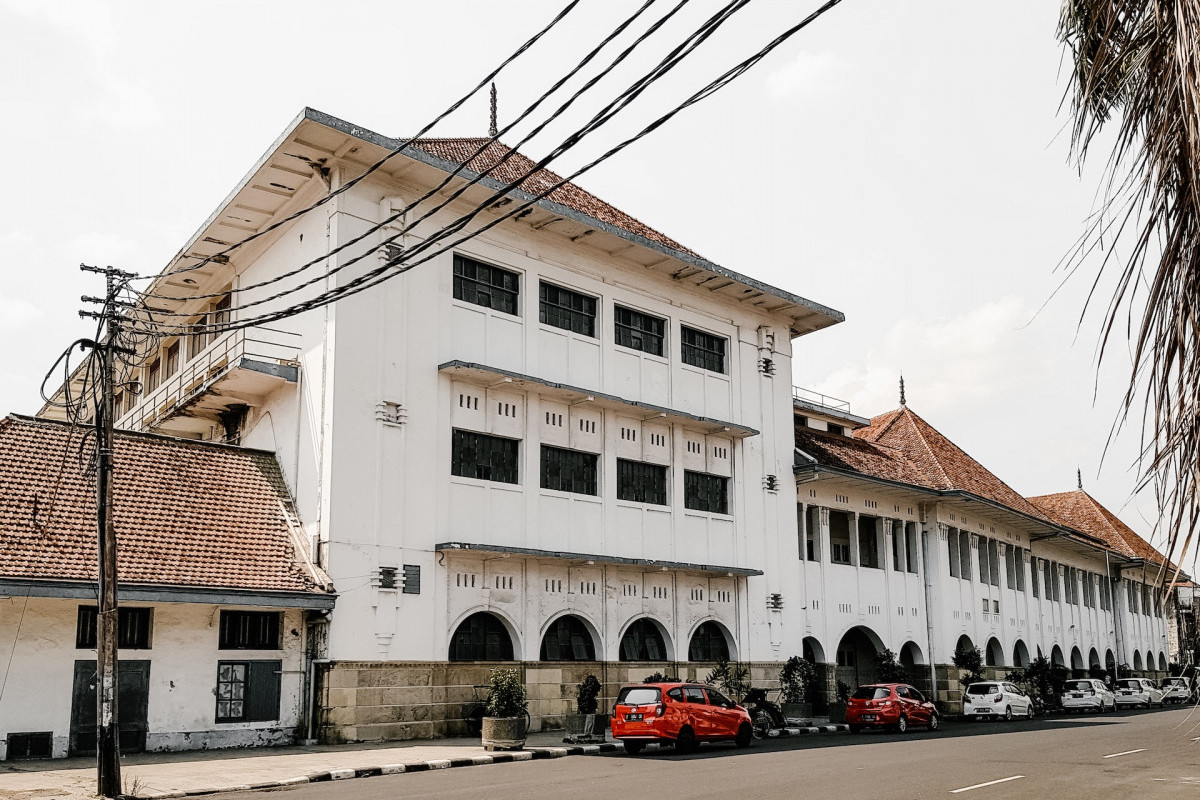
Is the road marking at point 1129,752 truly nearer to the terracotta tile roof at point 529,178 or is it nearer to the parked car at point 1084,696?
the terracotta tile roof at point 529,178

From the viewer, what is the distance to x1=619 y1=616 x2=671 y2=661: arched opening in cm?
3059

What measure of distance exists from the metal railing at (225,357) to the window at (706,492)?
1212cm

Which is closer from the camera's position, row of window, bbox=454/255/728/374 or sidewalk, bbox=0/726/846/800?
sidewalk, bbox=0/726/846/800

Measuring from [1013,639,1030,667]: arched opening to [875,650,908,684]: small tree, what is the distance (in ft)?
39.7

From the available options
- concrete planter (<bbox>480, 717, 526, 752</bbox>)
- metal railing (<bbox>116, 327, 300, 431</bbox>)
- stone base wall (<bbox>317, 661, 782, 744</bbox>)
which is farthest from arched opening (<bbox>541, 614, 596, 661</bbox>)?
metal railing (<bbox>116, 327, 300, 431</bbox>)

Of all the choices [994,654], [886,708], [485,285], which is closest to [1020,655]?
[994,654]

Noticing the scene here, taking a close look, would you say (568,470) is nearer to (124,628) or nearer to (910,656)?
(124,628)

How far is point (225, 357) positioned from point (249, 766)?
36.8 feet

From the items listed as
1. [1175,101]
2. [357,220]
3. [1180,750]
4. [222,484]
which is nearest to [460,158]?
[357,220]

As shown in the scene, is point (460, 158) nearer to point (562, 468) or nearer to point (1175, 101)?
point (562, 468)

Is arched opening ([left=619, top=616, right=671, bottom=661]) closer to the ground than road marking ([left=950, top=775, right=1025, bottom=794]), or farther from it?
farther from it

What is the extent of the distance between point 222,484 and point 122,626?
4316mm

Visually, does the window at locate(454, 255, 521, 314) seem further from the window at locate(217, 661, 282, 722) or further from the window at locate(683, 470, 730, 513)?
the window at locate(217, 661, 282, 722)

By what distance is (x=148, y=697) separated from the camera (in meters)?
22.0
